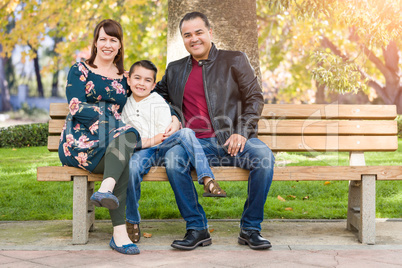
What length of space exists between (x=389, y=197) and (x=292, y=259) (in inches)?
107

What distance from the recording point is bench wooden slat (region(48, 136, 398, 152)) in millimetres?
4547

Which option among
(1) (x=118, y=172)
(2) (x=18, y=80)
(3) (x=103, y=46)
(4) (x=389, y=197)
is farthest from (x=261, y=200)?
(2) (x=18, y=80)

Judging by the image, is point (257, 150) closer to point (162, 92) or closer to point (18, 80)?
point (162, 92)

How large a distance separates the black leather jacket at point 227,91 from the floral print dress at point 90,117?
506 mm

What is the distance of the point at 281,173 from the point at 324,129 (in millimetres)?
973

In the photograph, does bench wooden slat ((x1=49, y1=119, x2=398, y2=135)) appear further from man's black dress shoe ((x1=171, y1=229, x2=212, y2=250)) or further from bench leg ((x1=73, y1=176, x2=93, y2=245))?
bench leg ((x1=73, y1=176, x2=93, y2=245))

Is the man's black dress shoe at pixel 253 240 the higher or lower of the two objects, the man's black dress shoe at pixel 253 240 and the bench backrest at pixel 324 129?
the lower

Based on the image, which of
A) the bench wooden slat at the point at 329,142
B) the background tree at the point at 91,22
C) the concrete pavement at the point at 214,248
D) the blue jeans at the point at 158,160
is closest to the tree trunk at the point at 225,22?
the bench wooden slat at the point at 329,142

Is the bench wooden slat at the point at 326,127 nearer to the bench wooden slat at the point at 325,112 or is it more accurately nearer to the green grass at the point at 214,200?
A: the bench wooden slat at the point at 325,112

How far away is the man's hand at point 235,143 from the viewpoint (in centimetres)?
394

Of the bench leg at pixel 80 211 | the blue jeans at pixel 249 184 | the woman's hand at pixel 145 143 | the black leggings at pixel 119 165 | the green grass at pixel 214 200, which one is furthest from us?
the green grass at pixel 214 200

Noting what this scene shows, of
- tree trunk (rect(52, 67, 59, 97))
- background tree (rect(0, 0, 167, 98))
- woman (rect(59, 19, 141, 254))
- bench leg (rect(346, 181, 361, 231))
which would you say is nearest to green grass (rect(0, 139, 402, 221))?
bench leg (rect(346, 181, 361, 231))

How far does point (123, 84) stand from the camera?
412cm

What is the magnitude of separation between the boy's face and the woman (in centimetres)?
12
